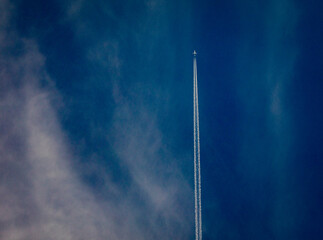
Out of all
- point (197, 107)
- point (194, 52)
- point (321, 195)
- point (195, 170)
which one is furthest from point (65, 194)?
point (321, 195)

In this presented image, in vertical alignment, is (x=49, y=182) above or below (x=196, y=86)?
below

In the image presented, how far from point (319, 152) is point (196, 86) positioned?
1243 cm

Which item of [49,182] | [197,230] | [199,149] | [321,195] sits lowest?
[197,230]

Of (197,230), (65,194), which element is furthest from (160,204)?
(65,194)

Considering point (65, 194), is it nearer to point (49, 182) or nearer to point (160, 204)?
point (49, 182)

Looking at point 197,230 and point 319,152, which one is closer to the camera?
point 319,152

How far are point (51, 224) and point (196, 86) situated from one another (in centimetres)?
1821

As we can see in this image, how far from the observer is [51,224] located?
25.6m

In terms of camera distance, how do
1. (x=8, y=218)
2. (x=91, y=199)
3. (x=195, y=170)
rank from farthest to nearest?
(x=195, y=170) → (x=91, y=199) → (x=8, y=218)

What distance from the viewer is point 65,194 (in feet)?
84.7

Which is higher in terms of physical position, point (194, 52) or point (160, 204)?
point (194, 52)

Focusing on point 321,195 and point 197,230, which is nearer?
point 321,195

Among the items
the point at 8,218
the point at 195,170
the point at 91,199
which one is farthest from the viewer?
the point at 195,170

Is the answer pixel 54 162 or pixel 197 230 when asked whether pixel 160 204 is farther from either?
pixel 54 162
